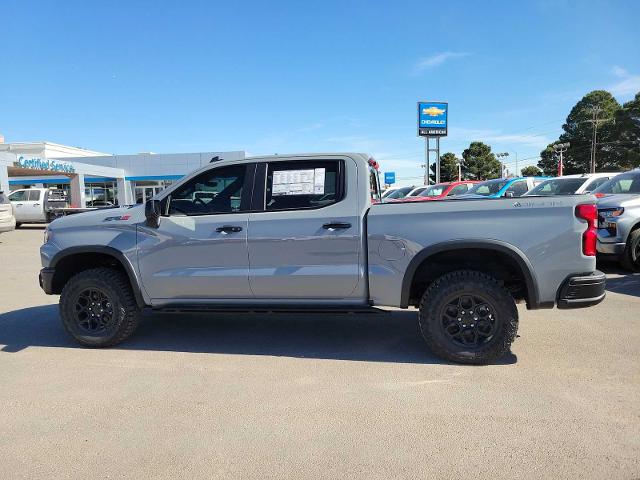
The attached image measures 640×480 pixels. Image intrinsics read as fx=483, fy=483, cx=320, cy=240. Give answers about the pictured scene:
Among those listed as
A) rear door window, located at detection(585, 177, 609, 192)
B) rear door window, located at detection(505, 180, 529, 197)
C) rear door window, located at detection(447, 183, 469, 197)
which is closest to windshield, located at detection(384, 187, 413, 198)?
rear door window, located at detection(447, 183, 469, 197)

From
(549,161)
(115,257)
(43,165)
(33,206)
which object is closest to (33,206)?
(33,206)

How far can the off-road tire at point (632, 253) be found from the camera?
26.3 ft

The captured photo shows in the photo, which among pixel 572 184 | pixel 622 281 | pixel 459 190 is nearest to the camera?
pixel 622 281

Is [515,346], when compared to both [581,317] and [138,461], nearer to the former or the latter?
[581,317]

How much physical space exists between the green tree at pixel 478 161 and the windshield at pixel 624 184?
6654 cm

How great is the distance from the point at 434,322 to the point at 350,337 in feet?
3.82

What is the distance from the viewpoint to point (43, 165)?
26500 mm

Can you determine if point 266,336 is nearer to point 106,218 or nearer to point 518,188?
point 106,218

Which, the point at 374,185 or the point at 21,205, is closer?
the point at 374,185

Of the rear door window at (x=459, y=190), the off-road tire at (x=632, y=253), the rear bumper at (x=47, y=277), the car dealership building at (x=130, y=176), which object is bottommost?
the off-road tire at (x=632, y=253)

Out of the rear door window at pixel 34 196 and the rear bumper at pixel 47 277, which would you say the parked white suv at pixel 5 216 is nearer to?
the rear door window at pixel 34 196

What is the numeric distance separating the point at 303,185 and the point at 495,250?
1.81 meters

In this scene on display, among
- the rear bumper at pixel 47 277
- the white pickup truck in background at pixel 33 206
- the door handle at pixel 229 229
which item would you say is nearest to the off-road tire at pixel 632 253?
the door handle at pixel 229 229

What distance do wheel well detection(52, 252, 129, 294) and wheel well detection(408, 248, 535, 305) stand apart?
291 centimetres
